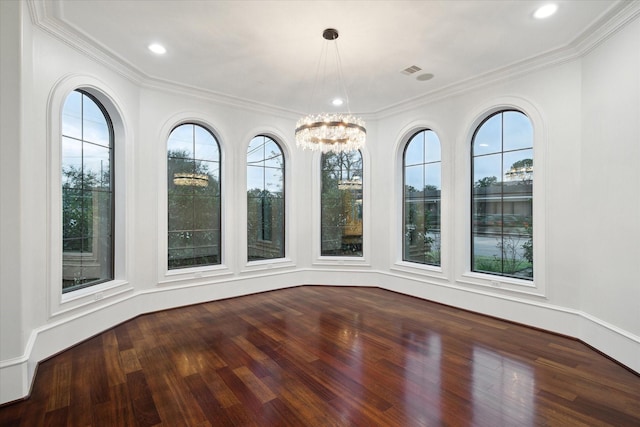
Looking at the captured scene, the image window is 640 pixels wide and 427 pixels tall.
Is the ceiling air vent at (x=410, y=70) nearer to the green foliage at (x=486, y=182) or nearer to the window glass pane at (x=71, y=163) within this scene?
the green foliage at (x=486, y=182)

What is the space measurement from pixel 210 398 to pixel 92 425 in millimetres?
824

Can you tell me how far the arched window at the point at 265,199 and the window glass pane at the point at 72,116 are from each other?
8.77ft

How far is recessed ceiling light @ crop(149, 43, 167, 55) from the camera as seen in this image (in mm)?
3914

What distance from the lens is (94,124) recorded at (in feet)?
14.1

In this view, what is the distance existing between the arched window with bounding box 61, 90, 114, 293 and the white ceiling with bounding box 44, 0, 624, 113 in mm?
910

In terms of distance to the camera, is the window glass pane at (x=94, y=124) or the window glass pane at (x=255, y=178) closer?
the window glass pane at (x=94, y=124)

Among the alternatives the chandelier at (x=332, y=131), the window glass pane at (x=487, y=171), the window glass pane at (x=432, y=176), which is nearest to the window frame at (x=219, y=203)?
the chandelier at (x=332, y=131)

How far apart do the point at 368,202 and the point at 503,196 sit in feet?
8.28

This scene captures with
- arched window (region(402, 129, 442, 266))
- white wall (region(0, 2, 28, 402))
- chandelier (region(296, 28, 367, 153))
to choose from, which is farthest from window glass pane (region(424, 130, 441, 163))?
white wall (region(0, 2, 28, 402))

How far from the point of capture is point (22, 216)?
8.77 ft

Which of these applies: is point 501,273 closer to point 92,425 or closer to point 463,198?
point 463,198

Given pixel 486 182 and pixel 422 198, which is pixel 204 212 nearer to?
pixel 422 198

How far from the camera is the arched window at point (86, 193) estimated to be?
3.89m

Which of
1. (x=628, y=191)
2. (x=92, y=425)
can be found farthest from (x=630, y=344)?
(x=92, y=425)
